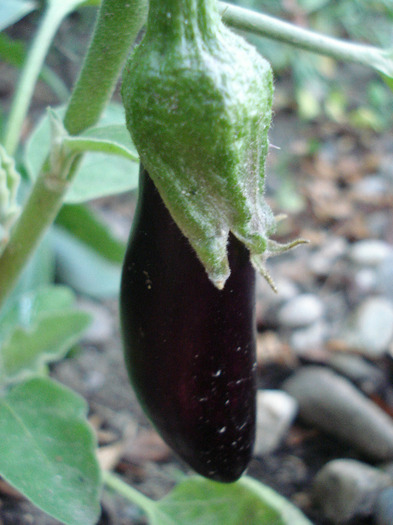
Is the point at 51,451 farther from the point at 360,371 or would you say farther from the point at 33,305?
the point at 360,371

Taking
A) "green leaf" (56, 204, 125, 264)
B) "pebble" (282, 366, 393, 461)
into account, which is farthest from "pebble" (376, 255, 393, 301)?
"green leaf" (56, 204, 125, 264)

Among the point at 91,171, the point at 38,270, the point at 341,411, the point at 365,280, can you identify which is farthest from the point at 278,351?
the point at 91,171

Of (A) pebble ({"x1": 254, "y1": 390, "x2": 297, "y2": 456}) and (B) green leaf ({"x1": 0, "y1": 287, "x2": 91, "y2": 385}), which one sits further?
(A) pebble ({"x1": 254, "y1": 390, "x2": 297, "y2": 456})

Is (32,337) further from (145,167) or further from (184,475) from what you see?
(145,167)

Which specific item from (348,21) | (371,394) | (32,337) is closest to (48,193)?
(32,337)

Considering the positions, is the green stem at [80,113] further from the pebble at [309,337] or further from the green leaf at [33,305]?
the pebble at [309,337]

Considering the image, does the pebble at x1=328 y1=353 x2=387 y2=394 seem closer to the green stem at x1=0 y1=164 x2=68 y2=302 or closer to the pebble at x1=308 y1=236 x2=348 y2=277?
the pebble at x1=308 y1=236 x2=348 y2=277

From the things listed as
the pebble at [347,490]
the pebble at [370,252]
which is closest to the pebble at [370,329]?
the pebble at [370,252]
